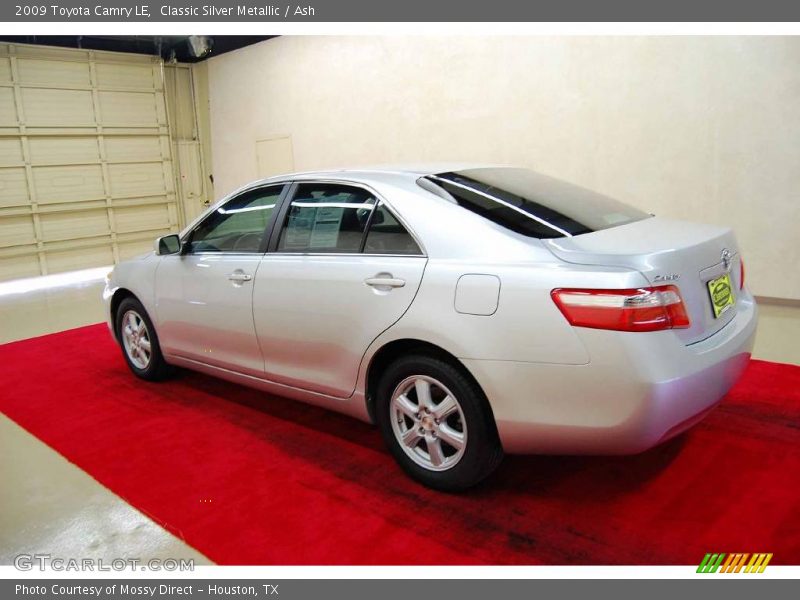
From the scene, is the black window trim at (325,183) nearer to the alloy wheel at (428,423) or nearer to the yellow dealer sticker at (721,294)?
the alloy wheel at (428,423)

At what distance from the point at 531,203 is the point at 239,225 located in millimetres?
1677

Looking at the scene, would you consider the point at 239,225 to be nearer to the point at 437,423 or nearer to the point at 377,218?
the point at 377,218

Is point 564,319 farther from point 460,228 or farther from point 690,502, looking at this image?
point 690,502

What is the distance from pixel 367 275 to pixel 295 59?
25.0ft

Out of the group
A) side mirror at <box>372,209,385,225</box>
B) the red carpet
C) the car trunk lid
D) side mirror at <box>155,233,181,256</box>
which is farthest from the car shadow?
side mirror at <box>155,233,181,256</box>

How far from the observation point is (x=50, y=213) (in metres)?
9.75

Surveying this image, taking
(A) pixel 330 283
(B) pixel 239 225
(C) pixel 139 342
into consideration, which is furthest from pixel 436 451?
(C) pixel 139 342

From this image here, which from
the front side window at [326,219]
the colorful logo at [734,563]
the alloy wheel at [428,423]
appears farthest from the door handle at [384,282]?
the colorful logo at [734,563]

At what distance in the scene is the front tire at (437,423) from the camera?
2.40 m

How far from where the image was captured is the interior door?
328cm

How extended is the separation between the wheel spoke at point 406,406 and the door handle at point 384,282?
47 centimetres

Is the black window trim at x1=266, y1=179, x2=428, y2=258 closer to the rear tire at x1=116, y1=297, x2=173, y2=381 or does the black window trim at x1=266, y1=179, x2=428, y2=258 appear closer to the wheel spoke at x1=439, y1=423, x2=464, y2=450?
the wheel spoke at x1=439, y1=423, x2=464, y2=450

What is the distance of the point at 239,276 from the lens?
129 inches

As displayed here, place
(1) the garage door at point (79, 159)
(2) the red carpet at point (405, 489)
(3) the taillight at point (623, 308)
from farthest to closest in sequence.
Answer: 1. (1) the garage door at point (79, 159)
2. (2) the red carpet at point (405, 489)
3. (3) the taillight at point (623, 308)
